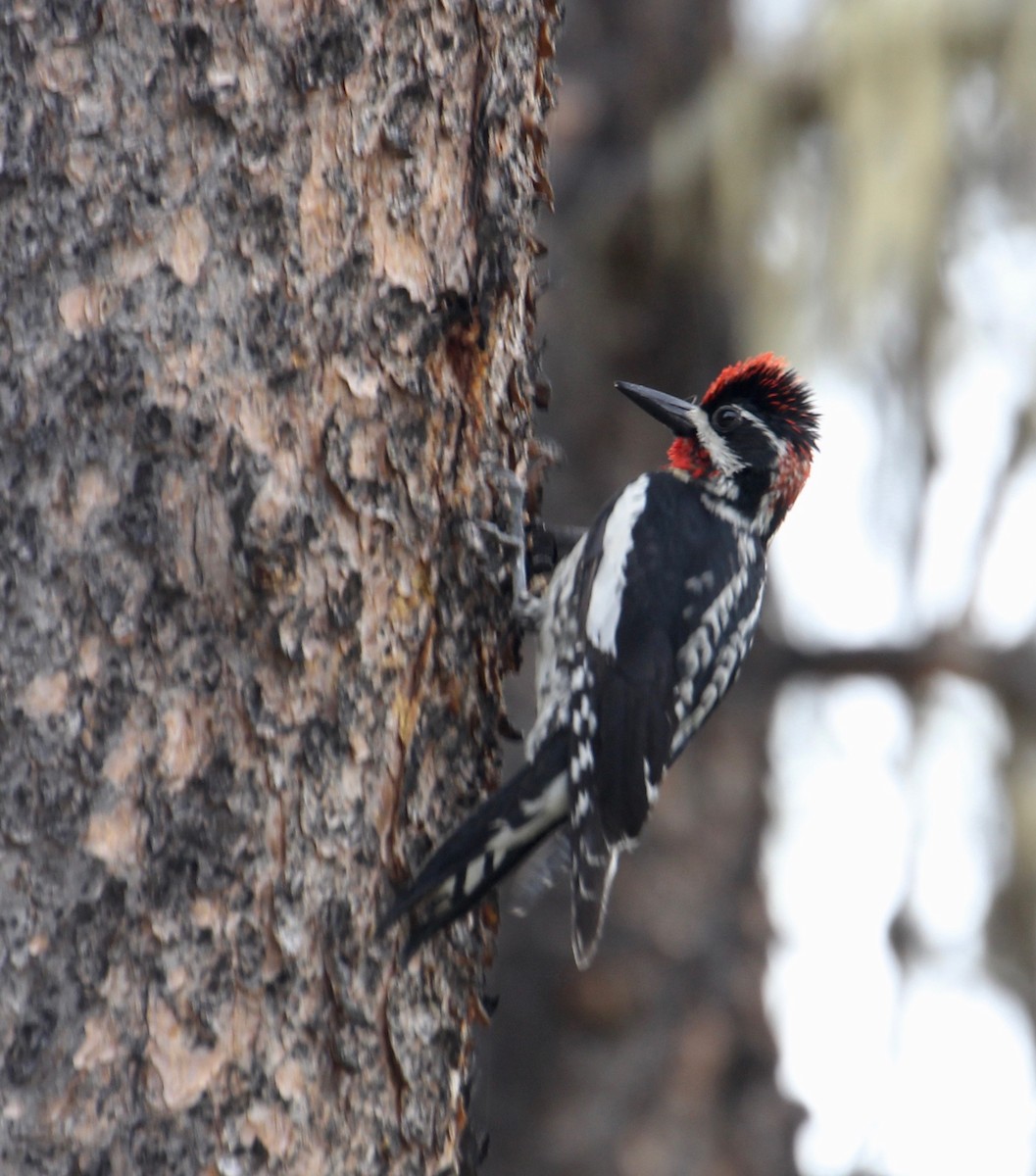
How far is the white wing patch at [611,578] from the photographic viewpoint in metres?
3.21

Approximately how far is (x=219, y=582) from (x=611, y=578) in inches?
50.5

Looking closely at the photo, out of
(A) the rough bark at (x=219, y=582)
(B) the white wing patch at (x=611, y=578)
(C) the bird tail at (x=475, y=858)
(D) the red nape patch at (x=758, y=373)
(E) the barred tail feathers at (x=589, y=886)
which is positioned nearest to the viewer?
(A) the rough bark at (x=219, y=582)

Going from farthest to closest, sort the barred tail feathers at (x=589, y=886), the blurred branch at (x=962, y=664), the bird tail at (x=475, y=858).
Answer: the blurred branch at (x=962, y=664) < the barred tail feathers at (x=589, y=886) < the bird tail at (x=475, y=858)

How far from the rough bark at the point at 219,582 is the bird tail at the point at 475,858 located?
55 mm

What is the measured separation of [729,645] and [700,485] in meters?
0.49

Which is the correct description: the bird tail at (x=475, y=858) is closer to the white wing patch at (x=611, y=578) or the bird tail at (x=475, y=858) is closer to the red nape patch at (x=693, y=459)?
the white wing patch at (x=611, y=578)

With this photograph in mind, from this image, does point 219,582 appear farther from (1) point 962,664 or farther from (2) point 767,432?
(1) point 962,664

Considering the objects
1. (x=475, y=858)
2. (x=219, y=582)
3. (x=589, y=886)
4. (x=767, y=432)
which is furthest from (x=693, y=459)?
(x=219, y=582)

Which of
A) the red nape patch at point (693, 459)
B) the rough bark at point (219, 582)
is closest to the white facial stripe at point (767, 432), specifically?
the red nape patch at point (693, 459)

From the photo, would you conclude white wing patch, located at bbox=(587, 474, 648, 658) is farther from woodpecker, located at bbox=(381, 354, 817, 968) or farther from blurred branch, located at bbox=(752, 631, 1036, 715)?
blurred branch, located at bbox=(752, 631, 1036, 715)

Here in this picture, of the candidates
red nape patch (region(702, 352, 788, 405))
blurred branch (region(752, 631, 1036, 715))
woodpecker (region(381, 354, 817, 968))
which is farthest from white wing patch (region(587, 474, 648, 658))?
blurred branch (region(752, 631, 1036, 715))

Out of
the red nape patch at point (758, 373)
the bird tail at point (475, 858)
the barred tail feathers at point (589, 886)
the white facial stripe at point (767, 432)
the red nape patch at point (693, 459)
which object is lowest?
the barred tail feathers at point (589, 886)

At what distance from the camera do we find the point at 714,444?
3697 mm

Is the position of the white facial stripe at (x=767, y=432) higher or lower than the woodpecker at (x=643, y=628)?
higher
